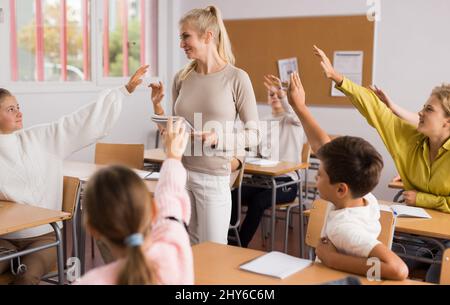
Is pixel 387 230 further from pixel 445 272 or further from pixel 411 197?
pixel 411 197

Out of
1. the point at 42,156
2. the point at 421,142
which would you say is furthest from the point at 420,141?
the point at 42,156

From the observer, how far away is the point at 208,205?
8.59ft

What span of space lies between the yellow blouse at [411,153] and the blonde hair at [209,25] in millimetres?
686

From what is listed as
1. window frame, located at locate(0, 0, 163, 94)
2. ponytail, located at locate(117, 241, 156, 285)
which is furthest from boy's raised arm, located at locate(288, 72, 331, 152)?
window frame, located at locate(0, 0, 163, 94)

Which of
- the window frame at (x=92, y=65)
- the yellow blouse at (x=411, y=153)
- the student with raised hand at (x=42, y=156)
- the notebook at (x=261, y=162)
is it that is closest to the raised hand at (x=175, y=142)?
the student with raised hand at (x=42, y=156)

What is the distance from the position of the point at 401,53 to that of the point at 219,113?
135 inches

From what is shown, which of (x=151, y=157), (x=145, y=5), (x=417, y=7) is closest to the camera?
(x=151, y=157)

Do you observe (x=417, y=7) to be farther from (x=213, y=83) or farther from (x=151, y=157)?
(x=213, y=83)

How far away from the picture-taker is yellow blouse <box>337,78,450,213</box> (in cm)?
302

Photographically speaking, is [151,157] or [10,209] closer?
[10,209]

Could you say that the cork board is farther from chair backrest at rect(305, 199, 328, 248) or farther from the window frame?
chair backrest at rect(305, 199, 328, 248)

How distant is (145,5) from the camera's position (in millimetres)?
6355
